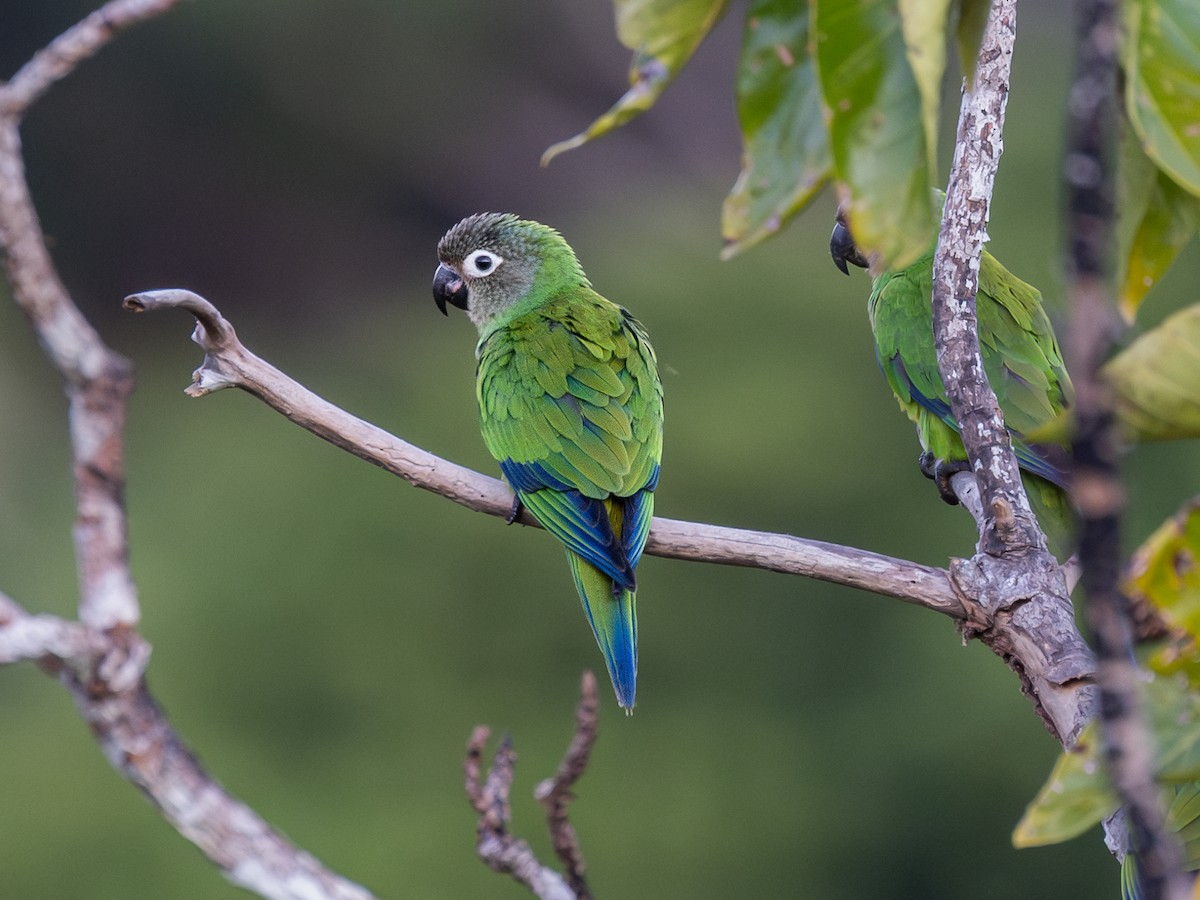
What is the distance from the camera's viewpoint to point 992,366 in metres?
2.99

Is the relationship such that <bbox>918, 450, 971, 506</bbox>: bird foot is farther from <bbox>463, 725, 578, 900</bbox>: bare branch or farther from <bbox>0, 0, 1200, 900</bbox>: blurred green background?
<bbox>0, 0, 1200, 900</bbox>: blurred green background

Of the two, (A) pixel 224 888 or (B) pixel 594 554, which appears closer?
(B) pixel 594 554

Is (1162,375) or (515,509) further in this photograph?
(515,509)

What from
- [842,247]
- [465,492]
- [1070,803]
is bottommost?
[1070,803]

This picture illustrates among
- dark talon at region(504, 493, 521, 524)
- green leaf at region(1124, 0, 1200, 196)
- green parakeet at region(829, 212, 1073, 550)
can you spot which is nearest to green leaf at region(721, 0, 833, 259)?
green leaf at region(1124, 0, 1200, 196)

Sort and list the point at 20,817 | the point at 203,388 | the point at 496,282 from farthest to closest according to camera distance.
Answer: the point at 20,817 < the point at 496,282 < the point at 203,388

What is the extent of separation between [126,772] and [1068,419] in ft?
2.09

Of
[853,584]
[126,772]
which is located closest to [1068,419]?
[126,772]

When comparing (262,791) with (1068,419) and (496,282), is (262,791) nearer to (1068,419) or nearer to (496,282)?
(496,282)

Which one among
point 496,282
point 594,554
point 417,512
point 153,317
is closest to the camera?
point 594,554

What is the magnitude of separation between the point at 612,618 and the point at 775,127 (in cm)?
165

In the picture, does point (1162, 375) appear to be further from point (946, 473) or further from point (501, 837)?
point (946, 473)

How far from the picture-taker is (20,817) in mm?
5934

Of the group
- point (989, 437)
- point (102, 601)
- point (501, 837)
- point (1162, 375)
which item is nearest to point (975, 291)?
point (989, 437)
